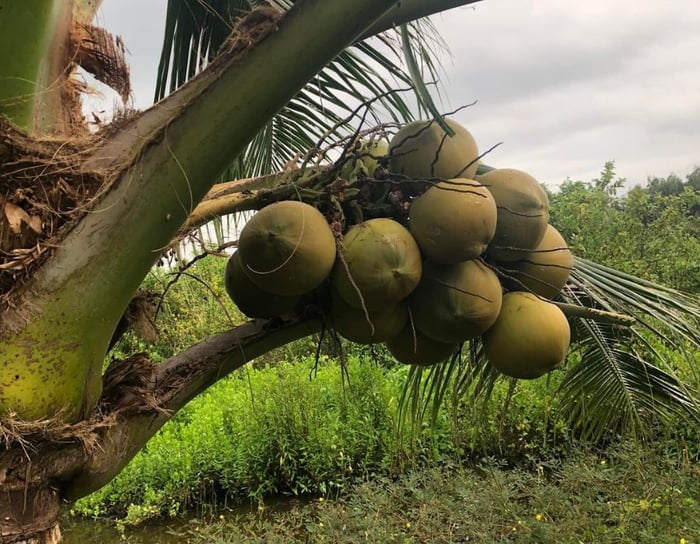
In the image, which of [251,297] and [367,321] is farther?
[251,297]

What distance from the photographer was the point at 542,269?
51.6 inches

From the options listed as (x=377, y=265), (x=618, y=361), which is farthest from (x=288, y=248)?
(x=618, y=361)

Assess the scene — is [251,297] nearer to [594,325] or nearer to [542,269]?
[542,269]

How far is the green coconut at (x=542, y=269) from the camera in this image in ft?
4.30

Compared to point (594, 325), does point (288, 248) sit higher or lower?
higher

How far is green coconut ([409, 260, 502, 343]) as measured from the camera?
1167 mm

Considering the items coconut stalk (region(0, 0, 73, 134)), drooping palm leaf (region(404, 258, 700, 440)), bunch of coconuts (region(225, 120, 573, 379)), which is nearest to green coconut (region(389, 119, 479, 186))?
bunch of coconuts (region(225, 120, 573, 379))

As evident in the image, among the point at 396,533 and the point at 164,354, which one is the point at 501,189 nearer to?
the point at 396,533

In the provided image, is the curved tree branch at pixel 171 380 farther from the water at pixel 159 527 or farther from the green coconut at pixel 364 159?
the water at pixel 159 527

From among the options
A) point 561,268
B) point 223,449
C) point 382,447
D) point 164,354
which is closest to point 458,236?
point 561,268

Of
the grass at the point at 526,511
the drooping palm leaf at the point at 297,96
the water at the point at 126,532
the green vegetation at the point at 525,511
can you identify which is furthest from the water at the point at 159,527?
the drooping palm leaf at the point at 297,96

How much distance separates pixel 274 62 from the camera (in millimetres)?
1049

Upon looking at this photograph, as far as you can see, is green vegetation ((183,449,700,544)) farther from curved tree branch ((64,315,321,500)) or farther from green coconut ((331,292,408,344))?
green coconut ((331,292,408,344))

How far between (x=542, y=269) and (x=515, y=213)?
6.0 inches
